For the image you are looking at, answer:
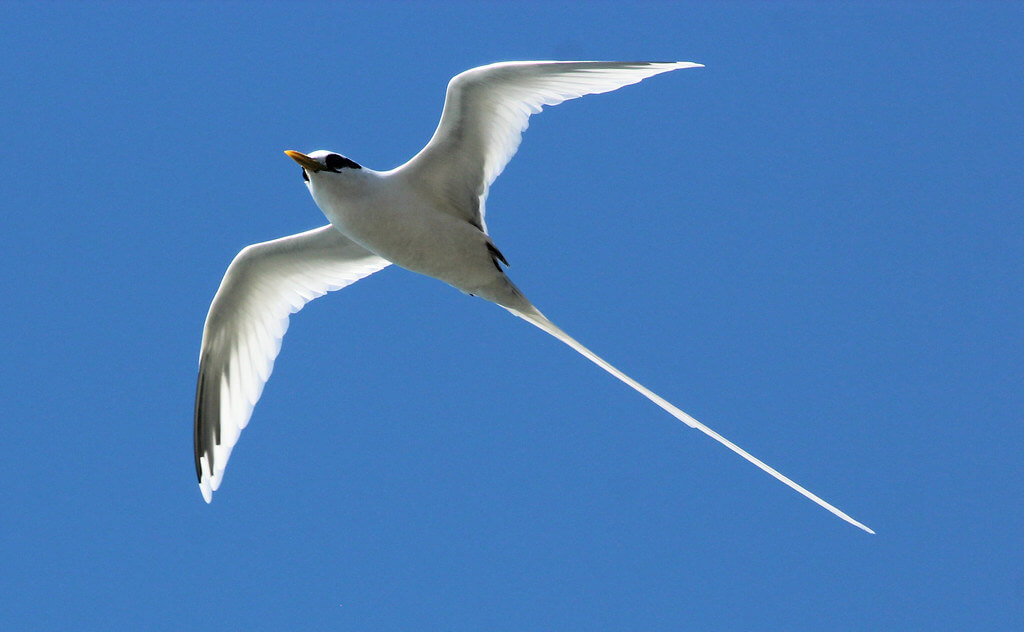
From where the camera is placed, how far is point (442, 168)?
5.23 meters

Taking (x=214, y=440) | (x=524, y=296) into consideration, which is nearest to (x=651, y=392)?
(x=524, y=296)

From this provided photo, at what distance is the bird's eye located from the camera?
193 inches

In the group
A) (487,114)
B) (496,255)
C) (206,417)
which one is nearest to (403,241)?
(496,255)

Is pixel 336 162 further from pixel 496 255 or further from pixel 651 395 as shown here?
pixel 651 395

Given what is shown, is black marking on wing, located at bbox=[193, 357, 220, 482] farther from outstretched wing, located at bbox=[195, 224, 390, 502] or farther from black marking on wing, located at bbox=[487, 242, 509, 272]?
black marking on wing, located at bbox=[487, 242, 509, 272]

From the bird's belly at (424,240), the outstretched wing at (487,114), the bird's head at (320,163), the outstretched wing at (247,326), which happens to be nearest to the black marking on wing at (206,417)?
the outstretched wing at (247,326)

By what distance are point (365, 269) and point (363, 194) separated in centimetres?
116

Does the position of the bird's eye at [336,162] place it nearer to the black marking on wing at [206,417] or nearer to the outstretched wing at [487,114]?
the outstretched wing at [487,114]

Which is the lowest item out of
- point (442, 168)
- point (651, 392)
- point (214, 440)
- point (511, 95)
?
point (214, 440)

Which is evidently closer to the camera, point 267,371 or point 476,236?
point 476,236

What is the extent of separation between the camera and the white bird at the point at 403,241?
4.89 m

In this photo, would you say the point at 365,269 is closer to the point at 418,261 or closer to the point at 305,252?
the point at 305,252

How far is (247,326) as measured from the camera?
20.1ft

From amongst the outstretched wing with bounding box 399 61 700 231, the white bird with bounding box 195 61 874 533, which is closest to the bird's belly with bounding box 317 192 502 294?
the white bird with bounding box 195 61 874 533
